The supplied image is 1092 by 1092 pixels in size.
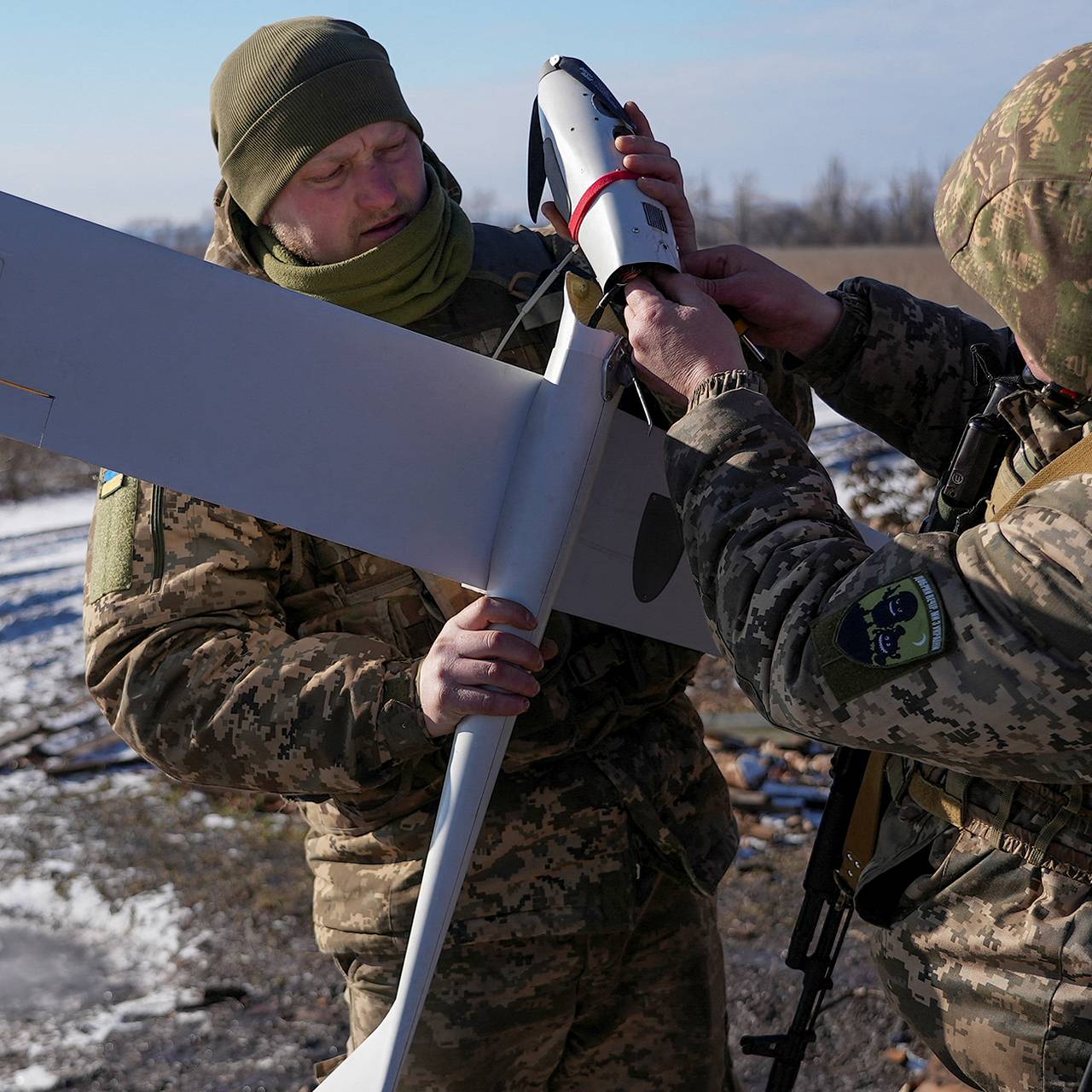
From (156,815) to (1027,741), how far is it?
4.56 m

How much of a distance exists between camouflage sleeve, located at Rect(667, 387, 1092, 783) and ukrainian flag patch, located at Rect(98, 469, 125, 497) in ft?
3.85

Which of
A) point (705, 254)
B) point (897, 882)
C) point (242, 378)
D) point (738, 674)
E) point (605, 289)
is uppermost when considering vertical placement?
point (705, 254)

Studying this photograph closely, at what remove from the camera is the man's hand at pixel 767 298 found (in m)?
2.33

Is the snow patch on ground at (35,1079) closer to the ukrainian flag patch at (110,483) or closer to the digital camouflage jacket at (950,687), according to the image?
the ukrainian flag patch at (110,483)

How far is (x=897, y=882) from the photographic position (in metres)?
2.02

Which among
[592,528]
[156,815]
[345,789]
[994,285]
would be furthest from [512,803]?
[156,815]

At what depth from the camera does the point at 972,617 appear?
1533mm

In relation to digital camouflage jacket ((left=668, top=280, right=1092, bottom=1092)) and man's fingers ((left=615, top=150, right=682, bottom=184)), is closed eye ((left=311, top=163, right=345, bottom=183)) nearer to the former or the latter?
man's fingers ((left=615, top=150, right=682, bottom=184))

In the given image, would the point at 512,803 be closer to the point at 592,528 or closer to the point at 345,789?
the point at 345,789

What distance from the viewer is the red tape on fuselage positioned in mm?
2098

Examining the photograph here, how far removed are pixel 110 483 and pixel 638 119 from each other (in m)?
1.22

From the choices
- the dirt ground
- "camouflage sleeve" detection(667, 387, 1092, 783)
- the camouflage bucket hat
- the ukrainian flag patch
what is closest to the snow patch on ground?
the dirt ground

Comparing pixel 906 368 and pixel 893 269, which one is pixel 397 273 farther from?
pixel 893 269

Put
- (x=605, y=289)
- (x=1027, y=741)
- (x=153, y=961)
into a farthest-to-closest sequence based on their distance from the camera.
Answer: (x=153, y=961), (x=605, y=289), (x=1027, y=741)
